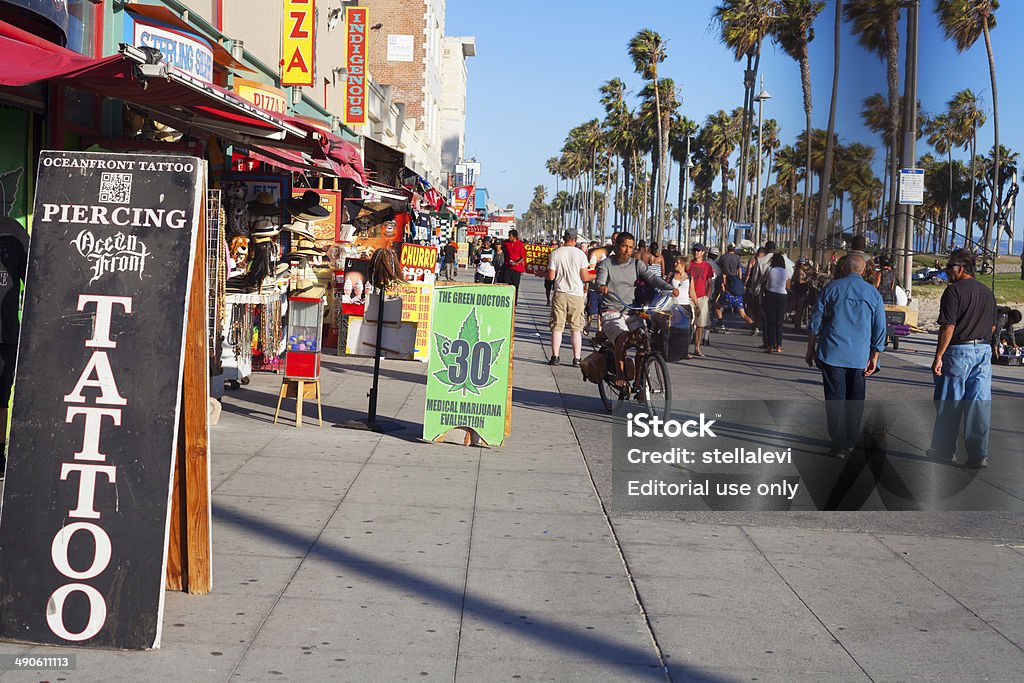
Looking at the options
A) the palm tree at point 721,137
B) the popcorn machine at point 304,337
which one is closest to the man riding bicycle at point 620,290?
the popcorn machine at point 304,337

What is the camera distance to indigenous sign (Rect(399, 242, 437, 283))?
16.0m

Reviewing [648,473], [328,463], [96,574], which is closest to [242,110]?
[328,463]

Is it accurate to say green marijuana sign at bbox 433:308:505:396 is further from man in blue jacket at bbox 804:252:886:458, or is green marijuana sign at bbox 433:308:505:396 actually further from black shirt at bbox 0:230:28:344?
black shirt at bbox 0:230:28:344

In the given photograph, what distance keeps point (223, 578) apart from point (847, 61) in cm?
364

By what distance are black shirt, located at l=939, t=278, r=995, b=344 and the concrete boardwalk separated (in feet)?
6.28

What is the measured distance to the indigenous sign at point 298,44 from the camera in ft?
70.0

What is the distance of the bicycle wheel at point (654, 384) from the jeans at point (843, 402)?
164cm

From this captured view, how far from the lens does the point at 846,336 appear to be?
9188mm

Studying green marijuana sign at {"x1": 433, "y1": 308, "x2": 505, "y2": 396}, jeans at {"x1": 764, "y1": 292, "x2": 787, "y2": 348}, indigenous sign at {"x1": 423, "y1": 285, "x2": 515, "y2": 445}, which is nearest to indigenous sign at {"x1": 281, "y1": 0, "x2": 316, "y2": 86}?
jeans at {"x1": 764, "y1": 292, "x2": 787, "y2": 348}

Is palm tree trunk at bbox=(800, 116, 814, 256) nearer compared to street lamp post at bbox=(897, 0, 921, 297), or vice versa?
street lamp post at bbox=(897, 0, 921, 297)

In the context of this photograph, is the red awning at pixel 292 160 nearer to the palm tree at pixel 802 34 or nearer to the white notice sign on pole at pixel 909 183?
the white notice sign on pole at pixel 909 183

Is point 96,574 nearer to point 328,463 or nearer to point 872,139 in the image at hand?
point 872,139

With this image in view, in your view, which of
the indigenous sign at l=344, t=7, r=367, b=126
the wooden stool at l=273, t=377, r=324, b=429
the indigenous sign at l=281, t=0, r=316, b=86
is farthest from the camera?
the indigenous sign at l=344, t=7, r=367, b=126

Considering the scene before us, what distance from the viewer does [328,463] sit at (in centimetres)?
849
